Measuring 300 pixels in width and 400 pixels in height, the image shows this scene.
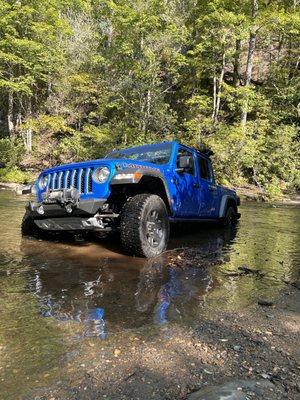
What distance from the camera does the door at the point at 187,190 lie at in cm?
680

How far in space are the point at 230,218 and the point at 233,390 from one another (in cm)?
759

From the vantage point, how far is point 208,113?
25.4 metres

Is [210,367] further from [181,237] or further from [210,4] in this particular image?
[210,4]

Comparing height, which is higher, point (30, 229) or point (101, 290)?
point (30, 229)

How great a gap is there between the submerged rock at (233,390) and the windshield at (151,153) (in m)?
4.75

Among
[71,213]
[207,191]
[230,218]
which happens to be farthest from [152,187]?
[230,218]

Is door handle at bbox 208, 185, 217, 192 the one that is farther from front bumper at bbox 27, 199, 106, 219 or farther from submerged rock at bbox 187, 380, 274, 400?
submerged rock at bbox 187, 380, 274, 400

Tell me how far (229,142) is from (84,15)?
20.9 m

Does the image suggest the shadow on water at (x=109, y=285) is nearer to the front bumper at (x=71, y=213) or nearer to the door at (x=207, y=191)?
the front bumper at (x=71, y=213)

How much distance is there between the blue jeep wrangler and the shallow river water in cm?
40

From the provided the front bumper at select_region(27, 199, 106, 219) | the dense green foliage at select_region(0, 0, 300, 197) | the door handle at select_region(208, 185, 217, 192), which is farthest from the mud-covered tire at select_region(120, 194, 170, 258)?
the dense green foliage at select_region(0, 0, 300, 197)

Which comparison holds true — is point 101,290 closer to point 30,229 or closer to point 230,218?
point 30,229

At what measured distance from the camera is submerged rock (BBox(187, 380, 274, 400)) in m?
2.21

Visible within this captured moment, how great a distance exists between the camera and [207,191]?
811cm
